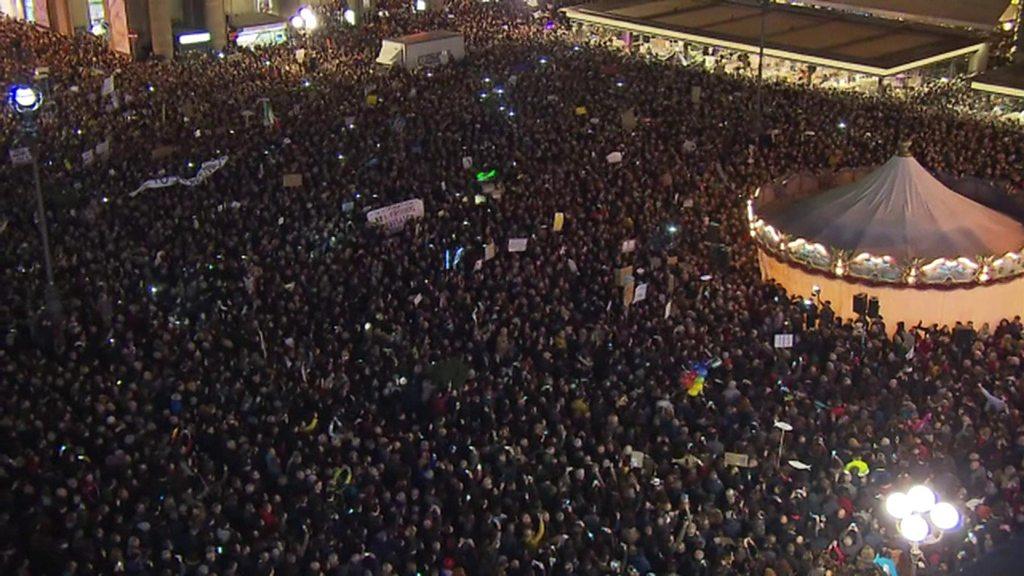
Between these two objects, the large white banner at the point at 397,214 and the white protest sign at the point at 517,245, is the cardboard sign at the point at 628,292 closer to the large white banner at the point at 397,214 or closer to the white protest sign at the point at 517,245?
the white protest sign at the point at 517,245

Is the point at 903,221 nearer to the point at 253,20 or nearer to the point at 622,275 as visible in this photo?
the point at 622,275

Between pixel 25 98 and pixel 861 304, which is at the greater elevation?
pixel 25 98

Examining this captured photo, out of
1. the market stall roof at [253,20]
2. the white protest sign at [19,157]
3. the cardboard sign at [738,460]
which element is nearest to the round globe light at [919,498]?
the cardboard sign at [738,460]

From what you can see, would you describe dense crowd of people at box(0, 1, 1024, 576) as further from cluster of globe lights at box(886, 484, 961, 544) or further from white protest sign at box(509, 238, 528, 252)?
cluster of globe lights at box(886, 484, 961, 544)

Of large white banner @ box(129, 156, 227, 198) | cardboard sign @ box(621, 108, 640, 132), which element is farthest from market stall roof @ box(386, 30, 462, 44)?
large white banner @ box(129, 156, 227, 198)

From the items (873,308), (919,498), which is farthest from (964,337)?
(919,498)

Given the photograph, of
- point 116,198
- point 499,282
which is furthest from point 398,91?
point 499,282
